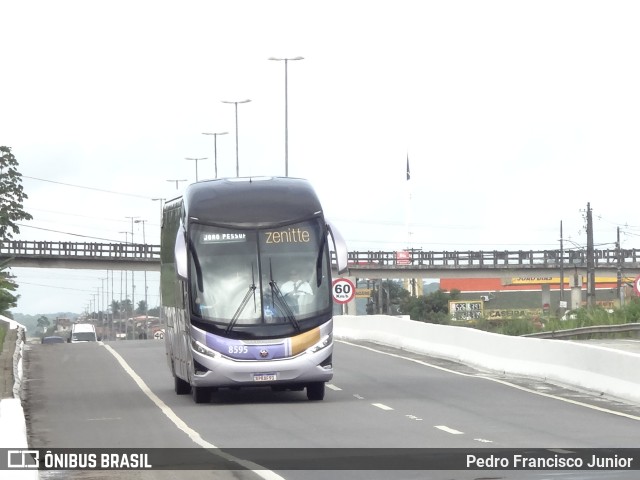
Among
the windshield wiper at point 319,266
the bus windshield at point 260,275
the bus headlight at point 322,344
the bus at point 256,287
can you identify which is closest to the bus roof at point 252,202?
the bus at point 256,287

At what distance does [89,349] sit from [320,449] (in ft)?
94.7

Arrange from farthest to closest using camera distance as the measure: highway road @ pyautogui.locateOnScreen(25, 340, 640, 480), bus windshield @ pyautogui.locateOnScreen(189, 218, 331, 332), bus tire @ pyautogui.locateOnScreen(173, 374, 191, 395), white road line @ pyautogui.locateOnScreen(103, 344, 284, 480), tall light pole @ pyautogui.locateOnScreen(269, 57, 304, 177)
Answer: tall light pole @ pyautogui.locateOnScreen(269, 57, 304, 177) → bus tire @ pyautogui.locateOnScreen(173, 374, 191, 395) → bus windshield @ pyautogui.locateOnScreen(189, 218, 331, 332) → highway road @ pyautogui.locateOnScreen(25, 340, 640, 480) → white road line @ pyautogui.locateOnScreen(103, 344, 284, 480)

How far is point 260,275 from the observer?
2558 centimetres

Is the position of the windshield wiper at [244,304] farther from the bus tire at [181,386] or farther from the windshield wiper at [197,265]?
the bus tire at [181,386]

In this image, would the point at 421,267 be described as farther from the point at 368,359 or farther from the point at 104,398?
the point at 104,398

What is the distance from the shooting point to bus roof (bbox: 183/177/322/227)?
25.8 metres

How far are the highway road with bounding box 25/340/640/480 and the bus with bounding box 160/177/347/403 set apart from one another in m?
0.65

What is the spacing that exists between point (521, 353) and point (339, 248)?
9.40 m

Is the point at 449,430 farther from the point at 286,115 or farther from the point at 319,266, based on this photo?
the point at 286,115

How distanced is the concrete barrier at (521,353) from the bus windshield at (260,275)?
203 inches

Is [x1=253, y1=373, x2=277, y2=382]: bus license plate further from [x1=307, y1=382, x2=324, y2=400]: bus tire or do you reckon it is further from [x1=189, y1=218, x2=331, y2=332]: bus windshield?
[x1=307, y1=382, x2=324, y2=400]: bus tire

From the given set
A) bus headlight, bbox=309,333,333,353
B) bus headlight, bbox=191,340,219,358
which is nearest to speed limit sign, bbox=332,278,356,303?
bus headlight, bbox=309,333,333,353

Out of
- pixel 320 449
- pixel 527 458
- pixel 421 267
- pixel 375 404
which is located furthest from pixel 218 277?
pixel 421 267

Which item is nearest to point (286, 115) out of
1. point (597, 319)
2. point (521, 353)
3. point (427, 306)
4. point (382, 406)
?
point (597, 319)
